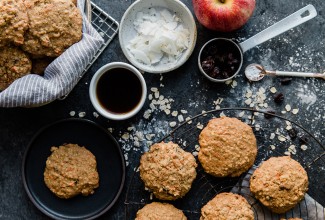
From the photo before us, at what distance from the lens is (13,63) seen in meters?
2.20

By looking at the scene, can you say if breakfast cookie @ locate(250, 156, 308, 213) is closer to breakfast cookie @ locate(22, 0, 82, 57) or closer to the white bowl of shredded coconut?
the white bowl of shredded coconut

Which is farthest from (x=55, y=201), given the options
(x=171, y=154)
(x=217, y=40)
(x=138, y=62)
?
(x=217, y=40)

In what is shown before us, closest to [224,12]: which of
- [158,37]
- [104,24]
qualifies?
[158,37]

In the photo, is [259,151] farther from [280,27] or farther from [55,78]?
[55,78]

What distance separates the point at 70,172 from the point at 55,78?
0.50 m

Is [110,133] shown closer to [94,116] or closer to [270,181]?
[94,116]

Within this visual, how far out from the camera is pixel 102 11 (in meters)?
2.62

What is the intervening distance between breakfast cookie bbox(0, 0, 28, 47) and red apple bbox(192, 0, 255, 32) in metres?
0.83

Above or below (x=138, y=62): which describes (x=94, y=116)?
below

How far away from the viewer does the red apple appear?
2443 mm

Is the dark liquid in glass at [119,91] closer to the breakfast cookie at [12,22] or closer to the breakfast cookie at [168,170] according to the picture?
the breakfast cookie at [168,170]

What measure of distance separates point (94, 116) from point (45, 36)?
0.61 meters

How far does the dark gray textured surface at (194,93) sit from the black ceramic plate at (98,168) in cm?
8

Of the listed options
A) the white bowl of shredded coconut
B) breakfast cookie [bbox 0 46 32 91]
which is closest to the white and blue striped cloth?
breakfast cookie [bbox 0 46 32 91]
